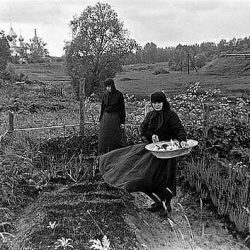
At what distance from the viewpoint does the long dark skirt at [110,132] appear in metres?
5.57

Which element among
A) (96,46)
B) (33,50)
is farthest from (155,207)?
(33,50)

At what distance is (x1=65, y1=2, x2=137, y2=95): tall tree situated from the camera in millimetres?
→ 13891

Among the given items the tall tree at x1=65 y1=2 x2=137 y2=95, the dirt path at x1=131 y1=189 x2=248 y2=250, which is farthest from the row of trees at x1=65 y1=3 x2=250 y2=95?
the dirt path at x1=131 y1=189 x2=248 y2=250

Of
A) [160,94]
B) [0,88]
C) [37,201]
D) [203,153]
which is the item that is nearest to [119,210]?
[37,201]

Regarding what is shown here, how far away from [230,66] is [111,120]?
1740cm

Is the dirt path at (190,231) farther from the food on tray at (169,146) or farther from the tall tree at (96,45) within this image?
the tall tree at (96,45)

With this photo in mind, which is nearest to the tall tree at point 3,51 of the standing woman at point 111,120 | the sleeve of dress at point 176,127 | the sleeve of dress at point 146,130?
the standing woman at point 111,120

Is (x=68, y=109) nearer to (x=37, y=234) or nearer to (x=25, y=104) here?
(x=25, y=104)

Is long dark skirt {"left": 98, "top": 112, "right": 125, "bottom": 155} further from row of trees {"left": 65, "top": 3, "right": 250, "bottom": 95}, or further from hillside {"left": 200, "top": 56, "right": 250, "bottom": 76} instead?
hillside {"left": 200, "top": 56, "right": 250, "bottom": 76}

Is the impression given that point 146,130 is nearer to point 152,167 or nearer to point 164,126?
point 164,126

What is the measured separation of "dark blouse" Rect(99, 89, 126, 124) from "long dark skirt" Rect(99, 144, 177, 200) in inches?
53.4

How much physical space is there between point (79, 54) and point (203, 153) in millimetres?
9510

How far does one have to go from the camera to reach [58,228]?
3.49 m

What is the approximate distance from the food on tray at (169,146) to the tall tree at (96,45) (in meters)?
10.5
